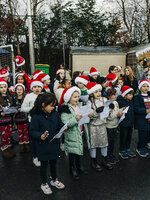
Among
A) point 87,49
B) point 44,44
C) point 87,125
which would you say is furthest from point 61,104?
point 44,44

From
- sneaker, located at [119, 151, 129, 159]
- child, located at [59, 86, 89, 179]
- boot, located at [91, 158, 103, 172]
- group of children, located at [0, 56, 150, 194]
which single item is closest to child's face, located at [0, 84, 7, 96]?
group of children, located at [0, 56, 150, 194]

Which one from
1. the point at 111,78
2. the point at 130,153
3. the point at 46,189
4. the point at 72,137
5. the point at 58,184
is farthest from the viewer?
the point at 111,78

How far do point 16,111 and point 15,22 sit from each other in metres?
14.9

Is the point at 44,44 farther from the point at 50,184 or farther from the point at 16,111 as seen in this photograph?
the point at 50,184

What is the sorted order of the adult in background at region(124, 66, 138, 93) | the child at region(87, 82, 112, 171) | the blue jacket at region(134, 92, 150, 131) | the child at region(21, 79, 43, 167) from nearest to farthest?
the child at region(87, 82, 112, 171) → the child at region(21, 79, 43, 167) → the blue jacket at region(134, 92, 150, 131) → the adult in background at region(124, 66, 138, 93)

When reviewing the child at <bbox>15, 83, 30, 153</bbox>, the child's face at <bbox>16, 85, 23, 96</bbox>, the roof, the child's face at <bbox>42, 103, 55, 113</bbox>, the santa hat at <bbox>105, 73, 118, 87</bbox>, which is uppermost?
the roof

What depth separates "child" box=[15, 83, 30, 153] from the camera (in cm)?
432

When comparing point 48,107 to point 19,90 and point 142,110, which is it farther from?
point 142,110

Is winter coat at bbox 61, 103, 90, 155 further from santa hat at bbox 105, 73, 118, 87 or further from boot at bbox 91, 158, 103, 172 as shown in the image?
santa hat at bbox 105, 73, 118, 87

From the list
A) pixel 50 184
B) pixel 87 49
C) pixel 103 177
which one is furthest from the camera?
pixel 87 49

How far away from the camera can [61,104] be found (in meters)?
3.40

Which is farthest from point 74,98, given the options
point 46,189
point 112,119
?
point 46,189

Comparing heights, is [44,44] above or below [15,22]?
below

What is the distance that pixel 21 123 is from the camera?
434cm
